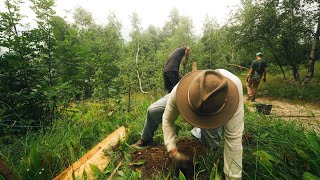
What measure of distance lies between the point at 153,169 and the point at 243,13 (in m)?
12.2

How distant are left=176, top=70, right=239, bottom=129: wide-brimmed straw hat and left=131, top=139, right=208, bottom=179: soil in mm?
783

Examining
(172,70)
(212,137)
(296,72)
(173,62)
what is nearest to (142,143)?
(212,137)

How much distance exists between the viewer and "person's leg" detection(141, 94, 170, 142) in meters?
3.38

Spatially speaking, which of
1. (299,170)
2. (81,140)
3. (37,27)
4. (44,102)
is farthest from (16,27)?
(299,170)

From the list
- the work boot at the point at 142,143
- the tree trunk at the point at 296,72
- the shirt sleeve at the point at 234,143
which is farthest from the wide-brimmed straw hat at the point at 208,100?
the tree trunk at the point at 296,72

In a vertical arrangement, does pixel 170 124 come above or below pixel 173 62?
below

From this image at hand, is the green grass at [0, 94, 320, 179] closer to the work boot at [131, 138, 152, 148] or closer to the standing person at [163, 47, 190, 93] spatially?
the work boot at [131, 138, 152, 148]

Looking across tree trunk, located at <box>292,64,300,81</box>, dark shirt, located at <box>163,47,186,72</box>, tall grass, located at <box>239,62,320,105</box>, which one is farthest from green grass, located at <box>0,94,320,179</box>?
tree trunk, located at <box>292,64,300,81</box>

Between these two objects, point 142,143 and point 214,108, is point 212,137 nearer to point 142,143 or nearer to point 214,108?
point 142,143

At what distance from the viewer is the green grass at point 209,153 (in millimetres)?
2258

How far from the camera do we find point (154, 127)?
354 centimetres

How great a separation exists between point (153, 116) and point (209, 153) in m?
0.97

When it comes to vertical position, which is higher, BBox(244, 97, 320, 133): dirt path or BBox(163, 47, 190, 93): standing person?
BBox(163, 47, 190, 93): standing person

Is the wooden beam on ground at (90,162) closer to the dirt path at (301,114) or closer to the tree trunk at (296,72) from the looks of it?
the dirt path at (301,114)
